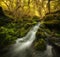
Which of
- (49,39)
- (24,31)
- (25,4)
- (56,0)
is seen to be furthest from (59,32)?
(25,4)

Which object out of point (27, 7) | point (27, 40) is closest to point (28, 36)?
point (27, 40)

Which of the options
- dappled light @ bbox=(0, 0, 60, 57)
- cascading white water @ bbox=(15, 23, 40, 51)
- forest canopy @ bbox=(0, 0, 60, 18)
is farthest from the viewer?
forest canopy @ bbox=(0, 0, 60, 18)

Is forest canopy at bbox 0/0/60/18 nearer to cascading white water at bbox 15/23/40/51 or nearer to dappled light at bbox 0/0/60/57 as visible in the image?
dappled light at bbox 0/0/60/57

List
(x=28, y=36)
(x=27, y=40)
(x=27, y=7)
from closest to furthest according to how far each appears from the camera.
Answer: (x=27, y=40), (x=28, y=36), (x=27, y=7)

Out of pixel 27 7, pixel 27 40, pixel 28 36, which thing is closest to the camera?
pixel 27 40

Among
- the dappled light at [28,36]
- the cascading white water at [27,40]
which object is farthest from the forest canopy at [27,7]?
the cascading white water at [27,40]

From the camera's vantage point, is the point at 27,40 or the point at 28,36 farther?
the point at 28,36

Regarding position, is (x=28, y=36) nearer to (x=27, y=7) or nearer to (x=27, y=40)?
(x=27, y=40)

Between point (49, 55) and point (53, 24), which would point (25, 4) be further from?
point (49, 55)

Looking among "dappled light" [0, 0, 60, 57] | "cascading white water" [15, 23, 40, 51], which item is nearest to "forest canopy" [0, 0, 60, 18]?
"dappled light" [0, 0, 60, 57]

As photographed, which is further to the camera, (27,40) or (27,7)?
(27,7)

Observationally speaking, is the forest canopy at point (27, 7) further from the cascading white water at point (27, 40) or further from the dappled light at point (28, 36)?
the cascading white water at point (27, 40)

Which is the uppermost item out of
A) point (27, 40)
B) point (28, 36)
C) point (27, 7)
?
point (27, 7)

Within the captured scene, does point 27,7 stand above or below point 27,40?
above
